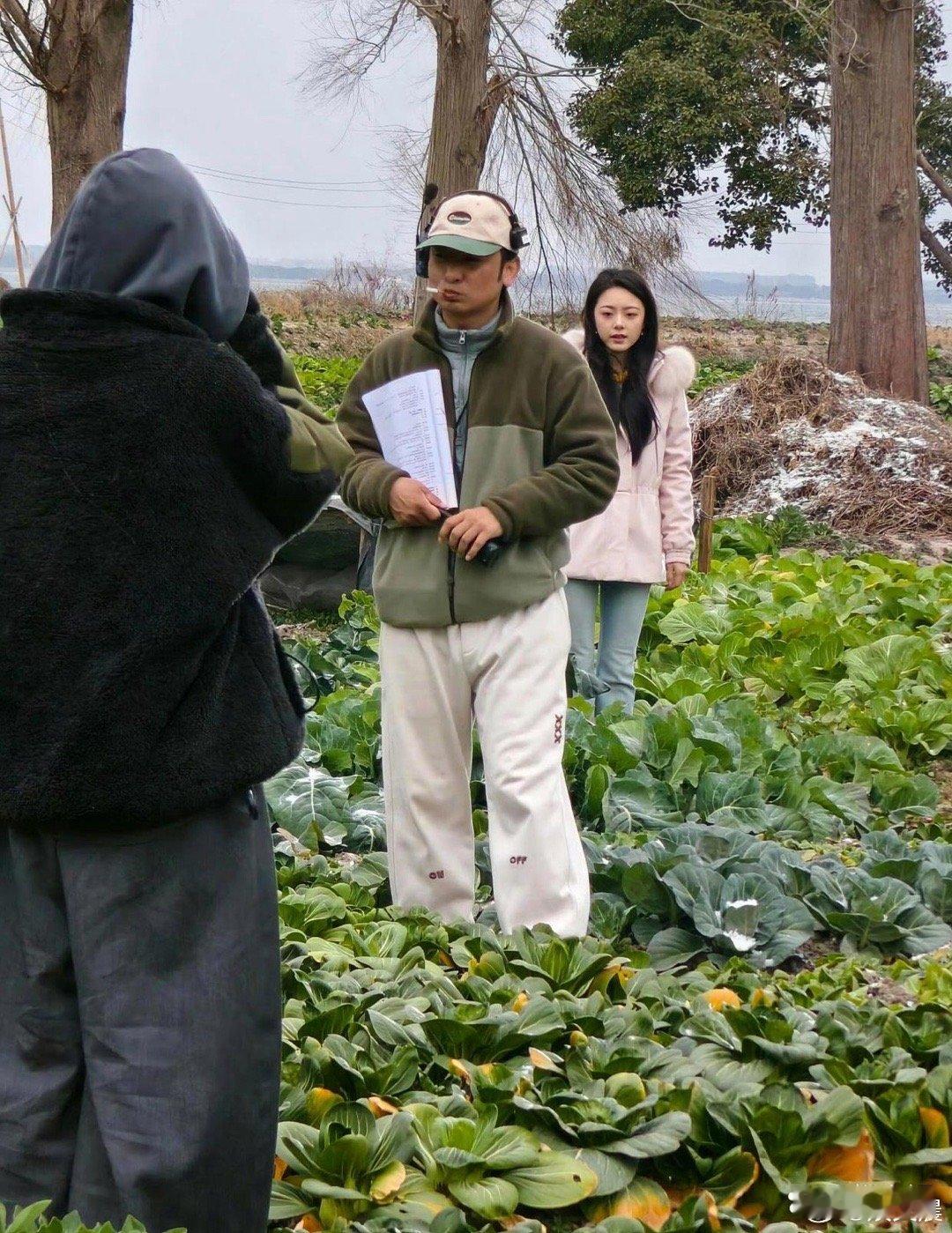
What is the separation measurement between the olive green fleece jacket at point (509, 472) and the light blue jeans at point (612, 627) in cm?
198

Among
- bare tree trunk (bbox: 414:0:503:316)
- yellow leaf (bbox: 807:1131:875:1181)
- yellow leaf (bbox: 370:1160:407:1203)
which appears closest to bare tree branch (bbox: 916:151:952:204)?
bare tree trunk (bbox: 414:0:503:316)

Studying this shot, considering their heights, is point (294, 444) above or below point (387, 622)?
above

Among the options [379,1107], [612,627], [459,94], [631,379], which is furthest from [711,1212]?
[459,94]

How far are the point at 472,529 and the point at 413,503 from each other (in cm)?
19

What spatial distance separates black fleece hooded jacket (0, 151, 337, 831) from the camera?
202 centimetres

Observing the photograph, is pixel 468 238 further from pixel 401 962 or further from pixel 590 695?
pixel 590 695

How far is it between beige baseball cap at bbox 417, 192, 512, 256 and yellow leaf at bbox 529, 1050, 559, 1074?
191 cm

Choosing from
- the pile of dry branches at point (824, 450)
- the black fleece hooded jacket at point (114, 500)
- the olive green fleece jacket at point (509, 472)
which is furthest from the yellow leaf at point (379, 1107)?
the pile of dry branches at point (824, 450)

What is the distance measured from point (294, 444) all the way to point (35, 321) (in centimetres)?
38

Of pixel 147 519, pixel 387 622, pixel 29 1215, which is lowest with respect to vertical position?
pixel 29 1215

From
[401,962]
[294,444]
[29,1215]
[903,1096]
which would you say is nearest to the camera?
[29,1215]

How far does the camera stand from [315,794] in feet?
17.1

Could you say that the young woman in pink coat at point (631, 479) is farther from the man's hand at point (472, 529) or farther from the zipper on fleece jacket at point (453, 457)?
the man's hand at point (472, 529)

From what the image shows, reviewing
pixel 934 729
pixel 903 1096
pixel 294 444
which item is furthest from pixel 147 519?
pixel 934 729
